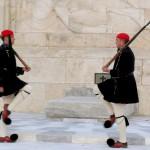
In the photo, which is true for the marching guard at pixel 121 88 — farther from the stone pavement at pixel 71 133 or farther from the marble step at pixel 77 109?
the marble step at pixel 77 109

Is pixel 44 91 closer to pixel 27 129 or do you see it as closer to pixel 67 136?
pixel 27 129

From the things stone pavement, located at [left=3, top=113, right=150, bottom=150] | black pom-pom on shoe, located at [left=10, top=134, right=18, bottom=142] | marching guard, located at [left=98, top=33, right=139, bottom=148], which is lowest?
stone pavement, located at [left=3, top=113, right=150, bottom=150]

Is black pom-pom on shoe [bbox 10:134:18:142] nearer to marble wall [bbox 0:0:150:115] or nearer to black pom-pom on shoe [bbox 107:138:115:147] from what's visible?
black pom-pom on shoe [bbox 107:138:115:147]

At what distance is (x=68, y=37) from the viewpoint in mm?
11016

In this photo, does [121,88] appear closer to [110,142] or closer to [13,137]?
[110,142]

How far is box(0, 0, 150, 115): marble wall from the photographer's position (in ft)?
35.0

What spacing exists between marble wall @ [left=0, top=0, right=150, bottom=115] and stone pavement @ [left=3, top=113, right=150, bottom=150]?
207 cm

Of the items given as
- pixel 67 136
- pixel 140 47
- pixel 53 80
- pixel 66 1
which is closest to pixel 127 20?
pixel 140 47

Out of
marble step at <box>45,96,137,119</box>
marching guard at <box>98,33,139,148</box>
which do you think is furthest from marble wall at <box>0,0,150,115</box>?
marching guard at <box>98,33,139,148</box>

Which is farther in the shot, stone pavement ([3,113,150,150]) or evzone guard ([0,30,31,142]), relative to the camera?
stone pavement ([3,113,150,150])

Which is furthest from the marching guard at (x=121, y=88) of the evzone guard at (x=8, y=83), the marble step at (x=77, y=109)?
the marble step at (x=77, y=109)

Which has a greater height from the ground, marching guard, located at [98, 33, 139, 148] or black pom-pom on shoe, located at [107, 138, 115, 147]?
marching guard, located at [98, 33, 139, 148]

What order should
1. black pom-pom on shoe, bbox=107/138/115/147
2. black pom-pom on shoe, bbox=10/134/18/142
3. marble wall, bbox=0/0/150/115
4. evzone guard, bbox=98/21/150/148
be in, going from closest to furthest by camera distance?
1. evzone guard, bbox=98/21/150/148
2. black pom-pom on shoe, bbox=107/138/115/147
3. black pom-pom on shoe, bbox=10/134/18/142
4. marble wall, bbox=0/0/150/115

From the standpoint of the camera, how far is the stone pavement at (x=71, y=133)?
6.76 meters
